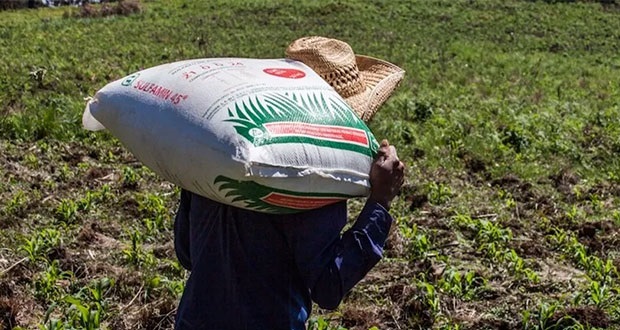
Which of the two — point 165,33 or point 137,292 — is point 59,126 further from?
point 165,33

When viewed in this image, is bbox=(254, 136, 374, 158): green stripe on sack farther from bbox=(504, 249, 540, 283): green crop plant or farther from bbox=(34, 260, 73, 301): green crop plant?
bbox=(504, 249, 540, 283): green crop plant

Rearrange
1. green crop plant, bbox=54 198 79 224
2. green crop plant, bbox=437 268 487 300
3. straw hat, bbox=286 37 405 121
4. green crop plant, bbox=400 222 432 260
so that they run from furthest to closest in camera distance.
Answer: green crop plant, bbox=54 198 79 224 → green crop plant, bbox=400 222 432 260 → green crop plant, bbox=437 268 487 300 → straw hat, bbox=286 37 405 121

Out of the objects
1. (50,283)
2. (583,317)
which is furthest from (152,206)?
(583,317)

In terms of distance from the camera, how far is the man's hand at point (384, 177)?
1.93 metres

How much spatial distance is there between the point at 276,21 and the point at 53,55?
1016cm

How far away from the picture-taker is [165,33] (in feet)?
62.2

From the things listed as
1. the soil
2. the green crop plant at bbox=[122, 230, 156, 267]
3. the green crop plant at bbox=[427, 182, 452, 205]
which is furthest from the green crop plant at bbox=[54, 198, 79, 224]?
the soil

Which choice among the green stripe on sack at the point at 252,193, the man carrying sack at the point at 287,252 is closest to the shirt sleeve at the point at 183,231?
the man carrying sack at the point at 287,252

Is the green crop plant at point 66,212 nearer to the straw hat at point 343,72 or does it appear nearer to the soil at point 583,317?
the soil at point 583,317

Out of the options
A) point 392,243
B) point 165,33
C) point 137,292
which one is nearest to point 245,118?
point 137,292

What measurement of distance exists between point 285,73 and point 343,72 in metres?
0.22

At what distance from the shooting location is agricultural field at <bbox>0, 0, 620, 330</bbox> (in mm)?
4203

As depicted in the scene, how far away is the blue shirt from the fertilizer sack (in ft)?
0.23

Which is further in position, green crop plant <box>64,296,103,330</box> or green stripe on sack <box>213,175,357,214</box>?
green crop plant <box>64,296,103,330</box>
